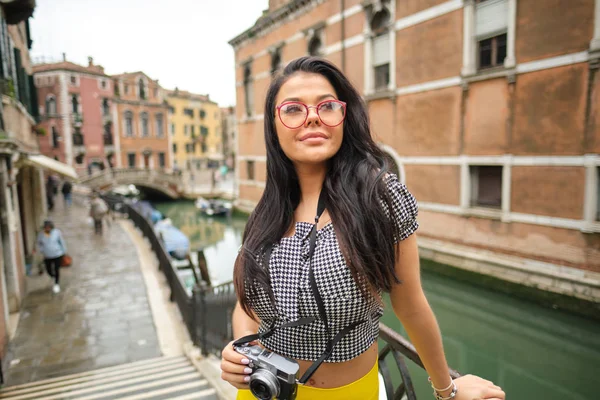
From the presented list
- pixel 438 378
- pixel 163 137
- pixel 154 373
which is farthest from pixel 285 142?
pixel 163 137

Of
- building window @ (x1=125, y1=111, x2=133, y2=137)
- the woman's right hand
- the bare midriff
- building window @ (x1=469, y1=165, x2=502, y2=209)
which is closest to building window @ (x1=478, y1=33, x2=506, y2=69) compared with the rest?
building window @ (x1=469, y1=165, x2=502, y2=209)

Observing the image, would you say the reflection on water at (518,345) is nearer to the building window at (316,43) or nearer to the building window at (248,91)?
the building window at (316,43)

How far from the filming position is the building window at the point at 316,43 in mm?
14055

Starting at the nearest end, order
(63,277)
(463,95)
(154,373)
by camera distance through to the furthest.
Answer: (154,373), (63,277), (463,95)

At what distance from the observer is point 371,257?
1.03 m

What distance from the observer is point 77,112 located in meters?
30.0

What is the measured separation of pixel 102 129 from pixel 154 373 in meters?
30.8

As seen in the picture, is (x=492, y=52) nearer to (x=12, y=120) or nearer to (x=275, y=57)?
(x=12, y=120)

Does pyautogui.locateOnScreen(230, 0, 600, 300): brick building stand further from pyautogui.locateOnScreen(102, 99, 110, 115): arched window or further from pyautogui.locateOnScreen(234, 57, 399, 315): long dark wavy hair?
pyautogui.locateOnScreen(102, 99, 110, 115): arched window

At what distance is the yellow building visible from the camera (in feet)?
139

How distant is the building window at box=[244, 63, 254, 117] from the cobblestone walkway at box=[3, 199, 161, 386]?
35.8ft

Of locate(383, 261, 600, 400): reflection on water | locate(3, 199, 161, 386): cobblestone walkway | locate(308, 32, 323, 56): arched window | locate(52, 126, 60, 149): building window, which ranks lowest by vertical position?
locate(383, 261, 600, 400): reflection on water

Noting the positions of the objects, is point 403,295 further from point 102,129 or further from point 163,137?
point 163,137

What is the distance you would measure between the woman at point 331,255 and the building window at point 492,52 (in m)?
9.00
